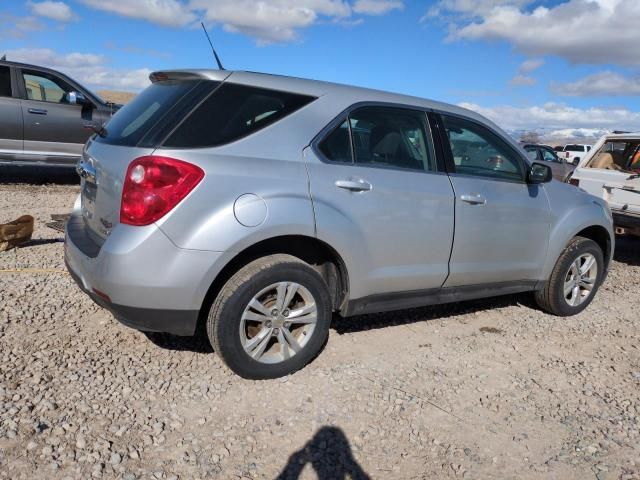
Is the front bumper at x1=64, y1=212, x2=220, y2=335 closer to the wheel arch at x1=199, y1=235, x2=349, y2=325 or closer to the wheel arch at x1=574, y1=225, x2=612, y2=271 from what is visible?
the wheel arch at x1=199, y1=235, x2=349, y2=325

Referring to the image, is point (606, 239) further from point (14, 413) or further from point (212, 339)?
point (14, 413)

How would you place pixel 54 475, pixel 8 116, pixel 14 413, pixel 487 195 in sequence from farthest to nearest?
1. pixel 8 116
2. pixel 487 195
3. pixel 14 413
4. pixel 54 475

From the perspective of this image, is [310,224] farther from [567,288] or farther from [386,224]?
[567,288]

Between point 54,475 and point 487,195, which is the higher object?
point 487,195

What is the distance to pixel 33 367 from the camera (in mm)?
3252

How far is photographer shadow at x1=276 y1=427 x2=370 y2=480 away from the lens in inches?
100

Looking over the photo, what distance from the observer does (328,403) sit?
3.15m

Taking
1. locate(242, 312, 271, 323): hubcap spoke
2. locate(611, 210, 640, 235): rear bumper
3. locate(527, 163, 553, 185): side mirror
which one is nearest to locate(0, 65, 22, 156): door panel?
locate(242, 312, 271, 323): hubcap spoke

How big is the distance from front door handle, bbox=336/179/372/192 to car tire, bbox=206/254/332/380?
53cm

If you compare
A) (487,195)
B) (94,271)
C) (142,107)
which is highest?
(142,107)

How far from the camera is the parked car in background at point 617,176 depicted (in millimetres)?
6938

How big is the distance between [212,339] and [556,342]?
277 cm

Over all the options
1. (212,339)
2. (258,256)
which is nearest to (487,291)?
(258,256)

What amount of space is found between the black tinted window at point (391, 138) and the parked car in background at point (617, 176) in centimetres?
431
